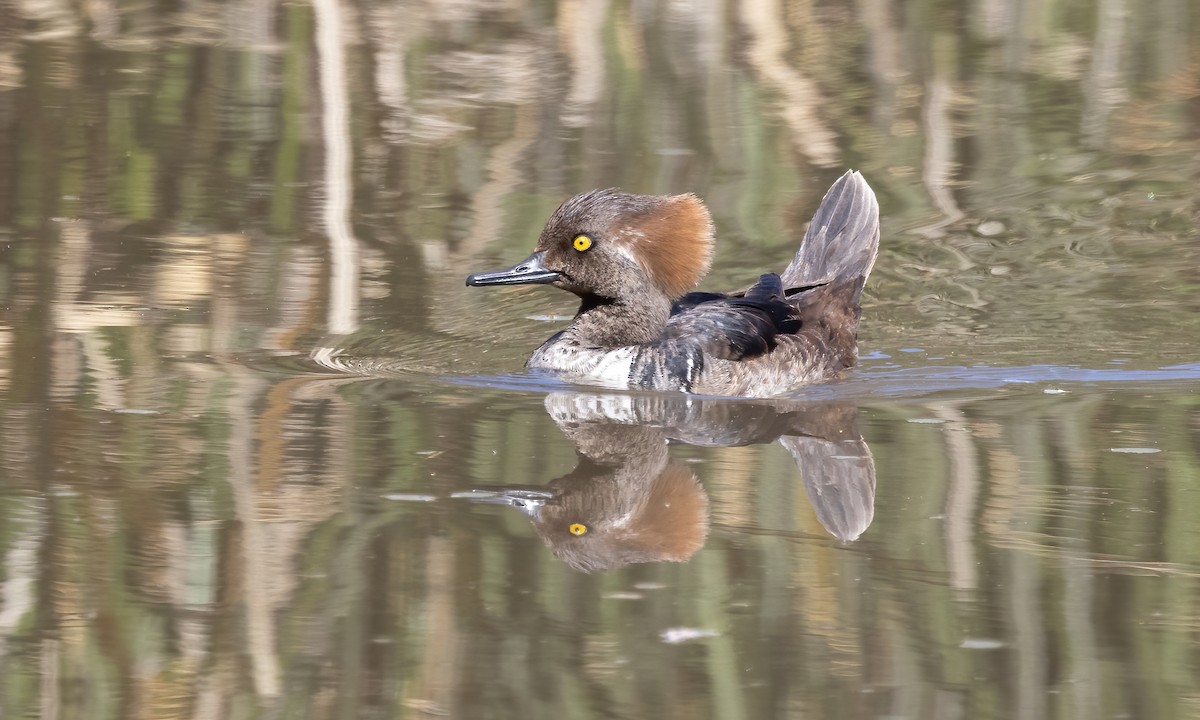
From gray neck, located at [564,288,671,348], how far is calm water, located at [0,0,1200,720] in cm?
48

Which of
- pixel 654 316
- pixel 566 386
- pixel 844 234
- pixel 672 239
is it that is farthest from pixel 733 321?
pixel 844 234

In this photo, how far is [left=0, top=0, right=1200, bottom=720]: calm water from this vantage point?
4.67 m

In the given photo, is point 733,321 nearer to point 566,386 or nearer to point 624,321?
point 624,321

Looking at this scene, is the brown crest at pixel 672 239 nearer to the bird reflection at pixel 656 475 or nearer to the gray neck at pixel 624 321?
the gray neck at pixel 624 321

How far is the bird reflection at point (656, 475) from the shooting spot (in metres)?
5.62

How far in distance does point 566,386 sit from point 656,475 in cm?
176

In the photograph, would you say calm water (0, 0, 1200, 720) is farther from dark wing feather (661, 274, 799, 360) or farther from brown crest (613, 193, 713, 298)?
brown crest (613, 193, 713, 298)

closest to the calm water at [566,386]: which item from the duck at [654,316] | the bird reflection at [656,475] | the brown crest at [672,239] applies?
the bird reflection at [656,475]

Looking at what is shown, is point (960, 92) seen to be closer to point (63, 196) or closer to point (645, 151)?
point (645, 151)

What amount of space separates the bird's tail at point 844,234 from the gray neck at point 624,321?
4.01ft

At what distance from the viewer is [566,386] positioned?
26.6ft

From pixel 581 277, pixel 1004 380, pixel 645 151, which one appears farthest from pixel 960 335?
pixel 645 151

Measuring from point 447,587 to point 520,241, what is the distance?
5295 millimetres

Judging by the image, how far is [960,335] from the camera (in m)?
9.30
